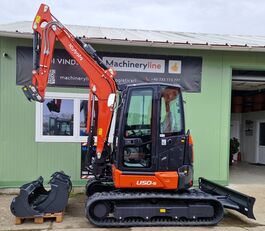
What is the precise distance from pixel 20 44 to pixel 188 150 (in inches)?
194

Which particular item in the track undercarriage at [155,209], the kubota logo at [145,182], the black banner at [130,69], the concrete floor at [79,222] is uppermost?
the black banner at [130,69]

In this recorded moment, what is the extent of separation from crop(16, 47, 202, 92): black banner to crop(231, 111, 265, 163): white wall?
22.3ft

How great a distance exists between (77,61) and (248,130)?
11.1 meters

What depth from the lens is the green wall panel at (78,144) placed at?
8562mm

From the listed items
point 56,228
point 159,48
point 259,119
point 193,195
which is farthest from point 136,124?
point 259,119

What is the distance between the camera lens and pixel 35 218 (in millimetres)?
6195

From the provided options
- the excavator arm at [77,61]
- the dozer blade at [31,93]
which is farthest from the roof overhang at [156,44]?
the dozer blade at [31,93]

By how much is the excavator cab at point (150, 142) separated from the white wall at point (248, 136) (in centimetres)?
943

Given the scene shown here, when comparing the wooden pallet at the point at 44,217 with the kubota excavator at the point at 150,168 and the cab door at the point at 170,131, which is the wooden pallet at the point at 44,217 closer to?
the kubota excavator at the point at 150,168

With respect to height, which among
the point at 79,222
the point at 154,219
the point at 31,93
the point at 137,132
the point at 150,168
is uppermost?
the point at 31,93

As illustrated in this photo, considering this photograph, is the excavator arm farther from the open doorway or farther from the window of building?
the open doorway

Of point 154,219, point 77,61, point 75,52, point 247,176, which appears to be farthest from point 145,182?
point 247,176

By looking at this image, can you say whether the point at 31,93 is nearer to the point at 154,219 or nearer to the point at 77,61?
the point at 77,61

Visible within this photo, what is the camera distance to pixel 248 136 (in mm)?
15875
